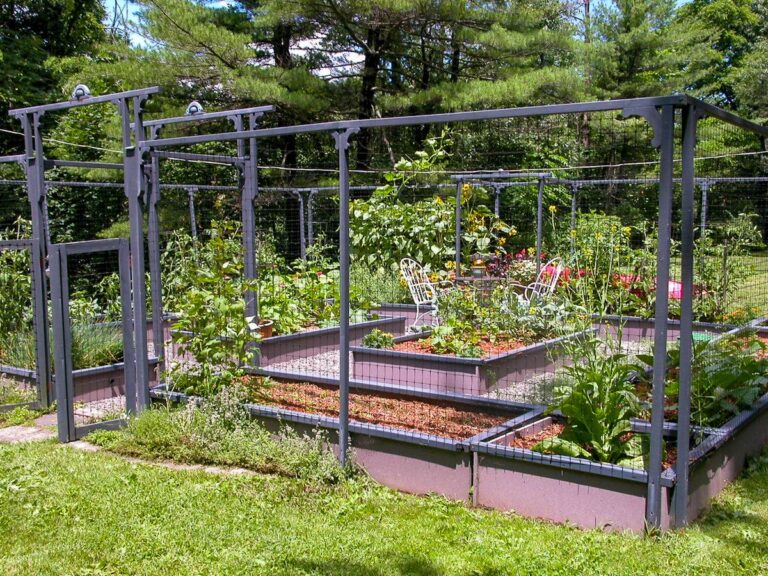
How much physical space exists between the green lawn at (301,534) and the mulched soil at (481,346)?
8.92ft

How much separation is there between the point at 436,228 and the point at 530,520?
21.7 ft

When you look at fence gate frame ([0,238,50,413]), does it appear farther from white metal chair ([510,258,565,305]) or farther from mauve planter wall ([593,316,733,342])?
mauve planter wall ([593,316,733,342])

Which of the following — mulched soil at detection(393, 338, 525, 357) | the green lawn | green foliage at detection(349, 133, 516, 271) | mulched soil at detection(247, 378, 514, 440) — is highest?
green foliage at detection(349, 133, 516, 271)

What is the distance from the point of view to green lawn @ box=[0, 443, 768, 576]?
3195mm

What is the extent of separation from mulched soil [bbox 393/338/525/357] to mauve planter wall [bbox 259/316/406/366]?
103 cm

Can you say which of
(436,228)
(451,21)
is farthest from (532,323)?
(451,21)

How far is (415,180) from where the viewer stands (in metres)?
11.8

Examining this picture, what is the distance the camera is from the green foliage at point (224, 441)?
4266 millimetres

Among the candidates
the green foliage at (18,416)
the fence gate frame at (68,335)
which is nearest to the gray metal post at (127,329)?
the fence gate frame at (68,335)

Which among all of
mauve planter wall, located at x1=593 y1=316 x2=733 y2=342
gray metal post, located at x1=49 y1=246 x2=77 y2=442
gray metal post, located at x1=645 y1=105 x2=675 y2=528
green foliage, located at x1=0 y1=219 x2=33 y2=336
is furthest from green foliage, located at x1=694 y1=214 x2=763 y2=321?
green foliage, located at x1=0 y1=219 x2=33 y2=336

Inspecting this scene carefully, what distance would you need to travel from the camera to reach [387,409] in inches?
208

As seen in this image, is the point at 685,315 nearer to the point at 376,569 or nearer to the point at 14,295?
the point at 376,569

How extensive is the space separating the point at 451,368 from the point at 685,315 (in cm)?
301

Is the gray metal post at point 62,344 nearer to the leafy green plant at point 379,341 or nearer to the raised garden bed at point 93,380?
the raised garden bed at point 93,380
